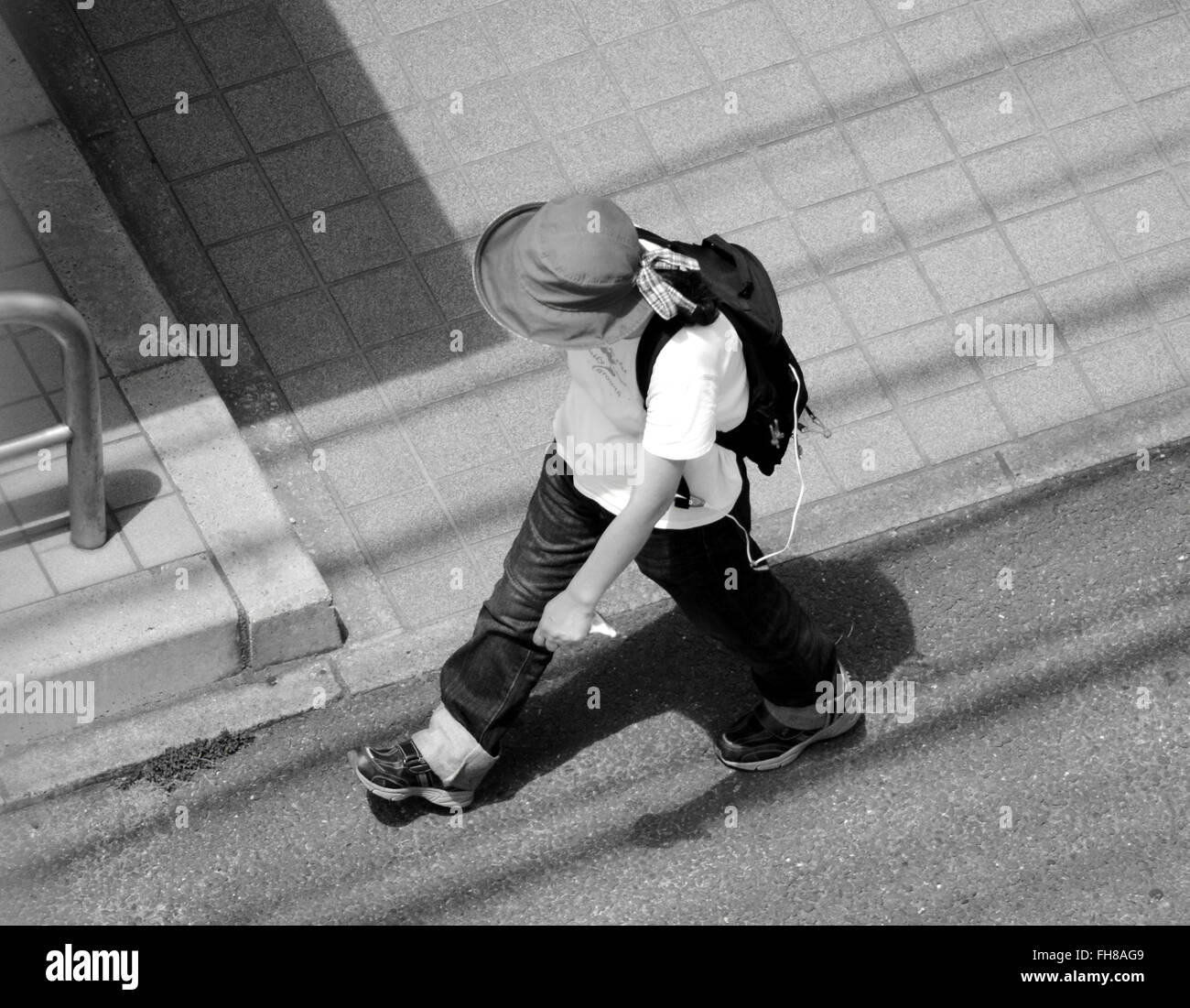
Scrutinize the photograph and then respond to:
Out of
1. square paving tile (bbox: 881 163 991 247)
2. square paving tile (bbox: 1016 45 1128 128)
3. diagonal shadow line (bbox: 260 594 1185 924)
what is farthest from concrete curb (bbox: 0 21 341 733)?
square paving tile (bbox: 1016 45 1128 128)

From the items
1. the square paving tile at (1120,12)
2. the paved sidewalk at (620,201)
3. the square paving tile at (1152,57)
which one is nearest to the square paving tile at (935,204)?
the paved sidewalk at (620,201)

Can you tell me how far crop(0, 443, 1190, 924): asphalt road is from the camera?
4.33 metres

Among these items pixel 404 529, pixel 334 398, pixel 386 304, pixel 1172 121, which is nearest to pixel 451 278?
pixel 386 304

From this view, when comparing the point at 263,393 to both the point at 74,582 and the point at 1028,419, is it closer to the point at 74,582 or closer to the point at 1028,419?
the point at 74,582

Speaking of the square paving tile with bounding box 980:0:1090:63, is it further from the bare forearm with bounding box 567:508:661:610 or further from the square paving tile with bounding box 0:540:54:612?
the square paving tile with bounding box 0:540:54:612

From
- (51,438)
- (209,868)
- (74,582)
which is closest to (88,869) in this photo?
(209,868)

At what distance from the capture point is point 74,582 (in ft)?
15.5

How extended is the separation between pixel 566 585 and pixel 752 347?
0.92 m

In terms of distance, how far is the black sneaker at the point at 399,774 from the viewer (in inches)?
172

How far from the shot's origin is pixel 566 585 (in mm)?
4148

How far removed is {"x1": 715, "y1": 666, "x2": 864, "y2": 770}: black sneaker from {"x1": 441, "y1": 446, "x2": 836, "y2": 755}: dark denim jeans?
11 cm

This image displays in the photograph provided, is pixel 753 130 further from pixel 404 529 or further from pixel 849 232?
pixel 404 529

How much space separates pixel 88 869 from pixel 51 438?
122 cm

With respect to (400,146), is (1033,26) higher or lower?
lower
